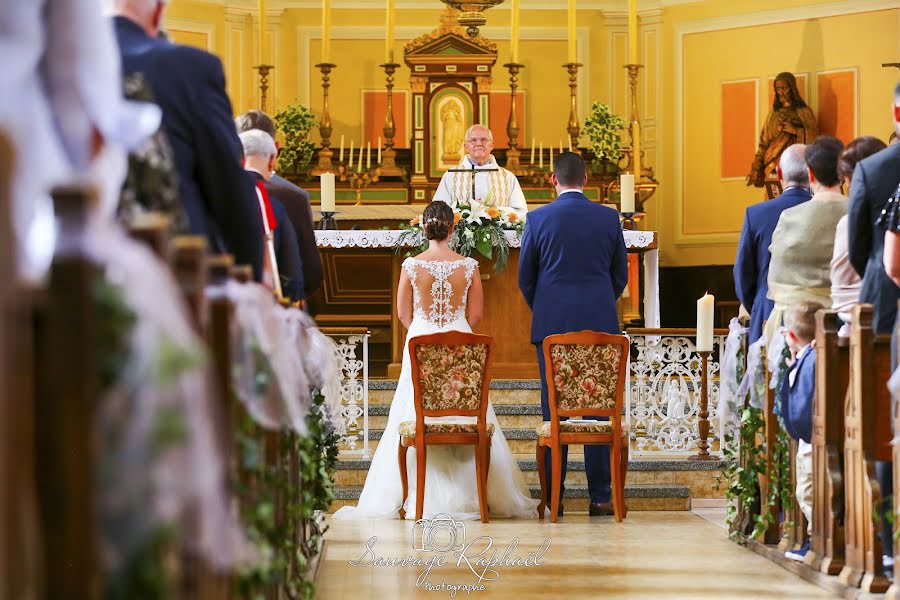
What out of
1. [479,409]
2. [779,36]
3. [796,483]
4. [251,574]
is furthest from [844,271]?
[779,36]

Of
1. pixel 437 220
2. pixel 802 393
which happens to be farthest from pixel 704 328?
pixel 802 393

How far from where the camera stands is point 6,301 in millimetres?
1499

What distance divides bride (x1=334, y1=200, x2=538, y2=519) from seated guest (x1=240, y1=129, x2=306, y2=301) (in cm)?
184

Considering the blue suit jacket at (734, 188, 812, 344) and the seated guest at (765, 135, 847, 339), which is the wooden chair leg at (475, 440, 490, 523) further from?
the seated guest at (765, 135, 847, 339)

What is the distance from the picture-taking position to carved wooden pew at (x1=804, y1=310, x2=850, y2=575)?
193 inches

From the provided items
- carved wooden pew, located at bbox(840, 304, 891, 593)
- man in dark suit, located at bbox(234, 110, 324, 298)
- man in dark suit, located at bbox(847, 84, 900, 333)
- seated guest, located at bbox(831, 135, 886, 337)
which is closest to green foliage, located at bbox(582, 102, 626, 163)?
man in dark suit, located at bbox(234, 110, 324, 298)

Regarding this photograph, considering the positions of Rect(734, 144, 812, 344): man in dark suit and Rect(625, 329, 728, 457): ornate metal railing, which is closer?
Rect(734, 144, 812, 344): man in dark suit

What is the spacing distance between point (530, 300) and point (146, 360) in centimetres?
564

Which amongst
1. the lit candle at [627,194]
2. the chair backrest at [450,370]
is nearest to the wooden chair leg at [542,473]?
the chair backrest at [450,370]

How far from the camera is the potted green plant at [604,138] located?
1212 cm

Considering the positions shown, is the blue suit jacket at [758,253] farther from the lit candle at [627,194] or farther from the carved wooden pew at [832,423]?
the lit candle at [627,194]

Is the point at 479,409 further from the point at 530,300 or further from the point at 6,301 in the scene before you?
the point at 6,301

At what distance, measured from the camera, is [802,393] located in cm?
523

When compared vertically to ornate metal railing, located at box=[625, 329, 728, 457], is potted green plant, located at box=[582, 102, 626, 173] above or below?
above
